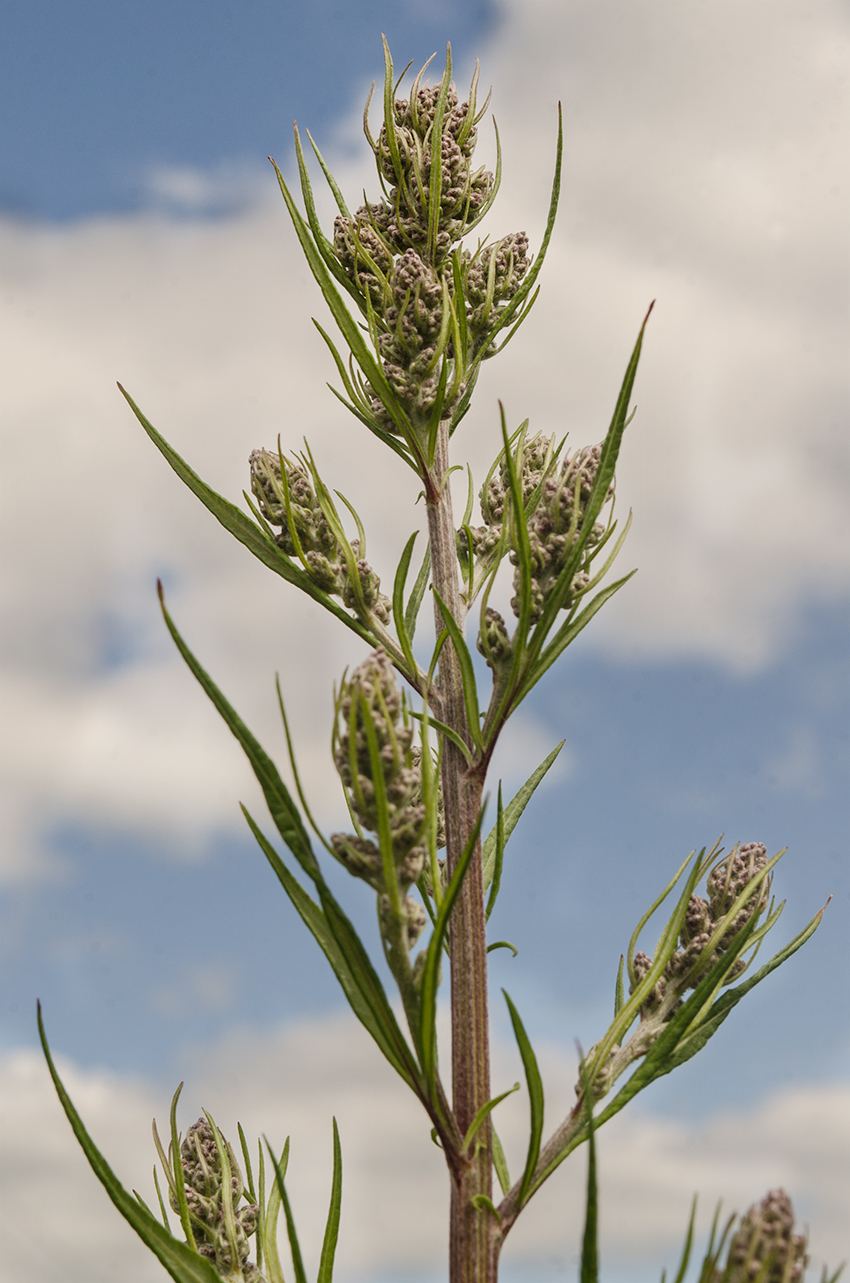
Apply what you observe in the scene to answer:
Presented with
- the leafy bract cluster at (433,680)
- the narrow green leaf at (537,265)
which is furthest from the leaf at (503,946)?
the narrow green leaf at (537,265)

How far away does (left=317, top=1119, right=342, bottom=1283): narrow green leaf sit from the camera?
3164mm

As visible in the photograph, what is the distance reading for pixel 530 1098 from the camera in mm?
2707

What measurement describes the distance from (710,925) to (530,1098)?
84 cm

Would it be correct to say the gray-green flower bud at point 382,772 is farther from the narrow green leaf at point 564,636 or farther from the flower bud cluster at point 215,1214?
the flower bud cluster at point 215,1214

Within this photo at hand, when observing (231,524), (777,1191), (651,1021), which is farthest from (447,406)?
(777,1191)

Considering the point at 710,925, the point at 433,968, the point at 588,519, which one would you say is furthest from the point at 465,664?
the point at 710,925

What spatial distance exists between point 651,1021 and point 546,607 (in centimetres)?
121

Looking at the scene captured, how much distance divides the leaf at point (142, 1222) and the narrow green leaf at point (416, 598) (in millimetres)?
1587

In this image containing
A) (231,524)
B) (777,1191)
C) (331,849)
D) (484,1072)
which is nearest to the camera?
(777,1191)

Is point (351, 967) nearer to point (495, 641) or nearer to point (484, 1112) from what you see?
point (484, 1112)

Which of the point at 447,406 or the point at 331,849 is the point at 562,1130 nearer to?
the point at 331,849

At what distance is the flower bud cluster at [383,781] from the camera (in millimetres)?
2492

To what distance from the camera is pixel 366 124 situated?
3.73 m

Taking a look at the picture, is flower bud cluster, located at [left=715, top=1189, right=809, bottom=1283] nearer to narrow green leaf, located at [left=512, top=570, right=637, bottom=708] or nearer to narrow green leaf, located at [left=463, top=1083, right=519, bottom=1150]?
narrow green leaf, located at [left=463, top=1083, right=519, bottom=1150]
